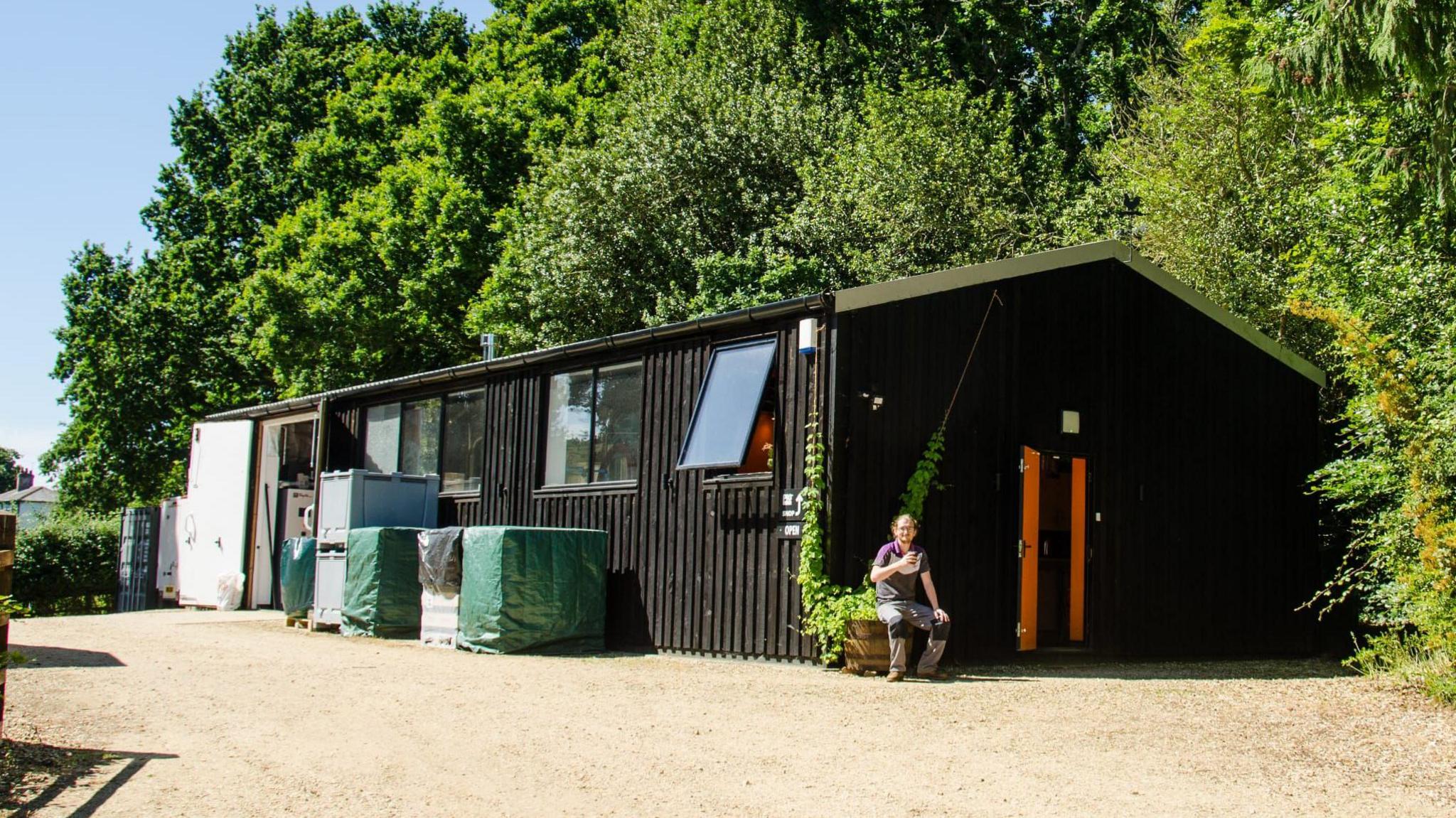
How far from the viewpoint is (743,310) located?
10.6 metres

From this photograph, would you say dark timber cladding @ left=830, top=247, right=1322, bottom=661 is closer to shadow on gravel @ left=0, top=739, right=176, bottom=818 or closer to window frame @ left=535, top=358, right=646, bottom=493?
window frame @ left=535, top=358, right=646, bottom=493

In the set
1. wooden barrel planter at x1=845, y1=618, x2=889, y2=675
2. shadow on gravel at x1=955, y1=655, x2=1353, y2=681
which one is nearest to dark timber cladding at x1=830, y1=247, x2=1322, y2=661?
shadow on gravel at x1=955, y1=655, x2=1353, y2=681

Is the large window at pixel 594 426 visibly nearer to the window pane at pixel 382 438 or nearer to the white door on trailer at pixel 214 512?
the window pane at pixel 382 438

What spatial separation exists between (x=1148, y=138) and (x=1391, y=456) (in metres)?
12.0

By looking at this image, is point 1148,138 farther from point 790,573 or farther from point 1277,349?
point 790,573

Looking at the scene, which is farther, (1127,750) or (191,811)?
(1127,750)

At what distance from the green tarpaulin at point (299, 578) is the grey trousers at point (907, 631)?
734 cm

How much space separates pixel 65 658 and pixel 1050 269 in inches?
354

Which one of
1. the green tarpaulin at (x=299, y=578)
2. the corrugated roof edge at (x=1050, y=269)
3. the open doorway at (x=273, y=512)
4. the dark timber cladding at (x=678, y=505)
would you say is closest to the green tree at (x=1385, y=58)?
the corrugated roof edge at (x=1050, y=269)

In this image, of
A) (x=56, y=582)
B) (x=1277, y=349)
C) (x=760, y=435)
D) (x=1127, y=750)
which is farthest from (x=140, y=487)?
(x=1127, y=750)

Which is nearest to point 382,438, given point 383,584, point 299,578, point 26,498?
point 299,578

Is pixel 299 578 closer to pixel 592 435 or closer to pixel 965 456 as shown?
pixel 592 435

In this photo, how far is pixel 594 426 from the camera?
12516 mm

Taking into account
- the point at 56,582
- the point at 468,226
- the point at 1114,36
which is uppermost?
the point at 1114,36
